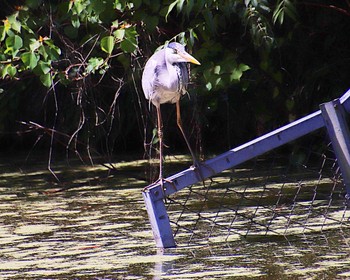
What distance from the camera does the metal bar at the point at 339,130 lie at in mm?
4238

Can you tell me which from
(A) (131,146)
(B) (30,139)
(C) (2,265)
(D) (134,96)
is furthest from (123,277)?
(B) (30,139)

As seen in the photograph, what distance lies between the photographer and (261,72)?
7.01m

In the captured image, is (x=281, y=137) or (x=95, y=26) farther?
(x=95, y=26)

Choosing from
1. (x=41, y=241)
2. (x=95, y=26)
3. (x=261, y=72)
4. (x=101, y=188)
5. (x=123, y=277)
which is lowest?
(x=123, y=277)

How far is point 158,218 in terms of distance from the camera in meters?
4.28

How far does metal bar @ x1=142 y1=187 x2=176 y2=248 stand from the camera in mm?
4273

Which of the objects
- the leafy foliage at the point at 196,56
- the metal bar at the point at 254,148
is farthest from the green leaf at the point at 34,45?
the metal bar at the point at 254,148

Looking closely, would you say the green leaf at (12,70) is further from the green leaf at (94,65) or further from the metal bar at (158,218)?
the metal bar at (158,218)

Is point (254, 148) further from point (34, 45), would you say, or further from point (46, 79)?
point (46, 79)

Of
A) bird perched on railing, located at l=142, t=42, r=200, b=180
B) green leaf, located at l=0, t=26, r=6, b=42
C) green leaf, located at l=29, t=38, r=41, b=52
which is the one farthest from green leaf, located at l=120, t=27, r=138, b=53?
bird perched on railing, located at l=142, t=42, r=200, b=180

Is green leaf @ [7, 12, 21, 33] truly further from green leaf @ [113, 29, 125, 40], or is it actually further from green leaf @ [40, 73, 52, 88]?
green leaf @ [113, 29, 125, 40]

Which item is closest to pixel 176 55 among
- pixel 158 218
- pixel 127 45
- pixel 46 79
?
pixel 158 218

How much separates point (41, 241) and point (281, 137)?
4.11 ft

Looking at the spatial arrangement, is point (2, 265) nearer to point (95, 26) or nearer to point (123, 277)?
point (123, 277)
